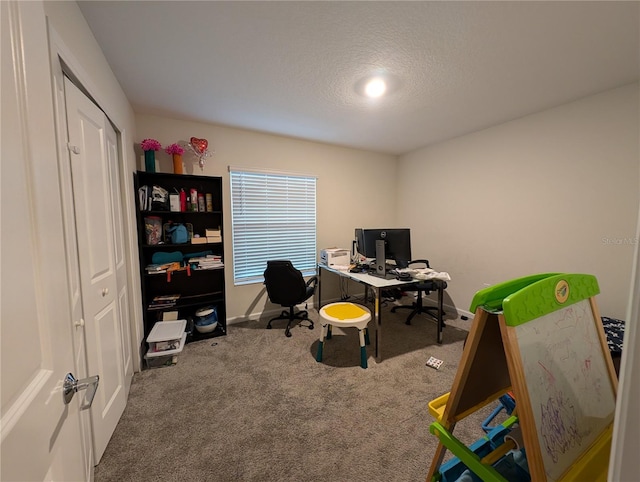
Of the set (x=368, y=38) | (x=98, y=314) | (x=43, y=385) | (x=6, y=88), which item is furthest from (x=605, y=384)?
(x=98, y=314)

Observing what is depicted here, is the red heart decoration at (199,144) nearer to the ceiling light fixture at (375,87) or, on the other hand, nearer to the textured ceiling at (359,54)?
the textured ceiling at (359,54)

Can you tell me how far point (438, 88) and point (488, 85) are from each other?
0.42m

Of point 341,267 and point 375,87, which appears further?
point 341,267

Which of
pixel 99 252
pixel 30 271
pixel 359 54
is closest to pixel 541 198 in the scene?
pixel 359 54

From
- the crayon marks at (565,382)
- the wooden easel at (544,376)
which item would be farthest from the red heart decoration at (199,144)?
the crayon marks at (565,382)

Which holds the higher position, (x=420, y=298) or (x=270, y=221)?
(x=270, y=221)

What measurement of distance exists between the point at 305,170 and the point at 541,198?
2929 mm

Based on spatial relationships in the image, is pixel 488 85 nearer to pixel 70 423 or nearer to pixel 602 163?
pixel 602 163

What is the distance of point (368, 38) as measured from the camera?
158 cm

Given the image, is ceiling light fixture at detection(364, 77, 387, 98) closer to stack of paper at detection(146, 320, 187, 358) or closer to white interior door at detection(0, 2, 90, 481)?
white interior door at detection(0, 2, 90, 481)

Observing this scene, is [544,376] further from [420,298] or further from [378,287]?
[420,298]

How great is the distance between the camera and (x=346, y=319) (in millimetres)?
2314

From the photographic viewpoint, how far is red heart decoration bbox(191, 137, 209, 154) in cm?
277

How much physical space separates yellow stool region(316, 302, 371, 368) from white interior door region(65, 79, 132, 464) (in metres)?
1.61
